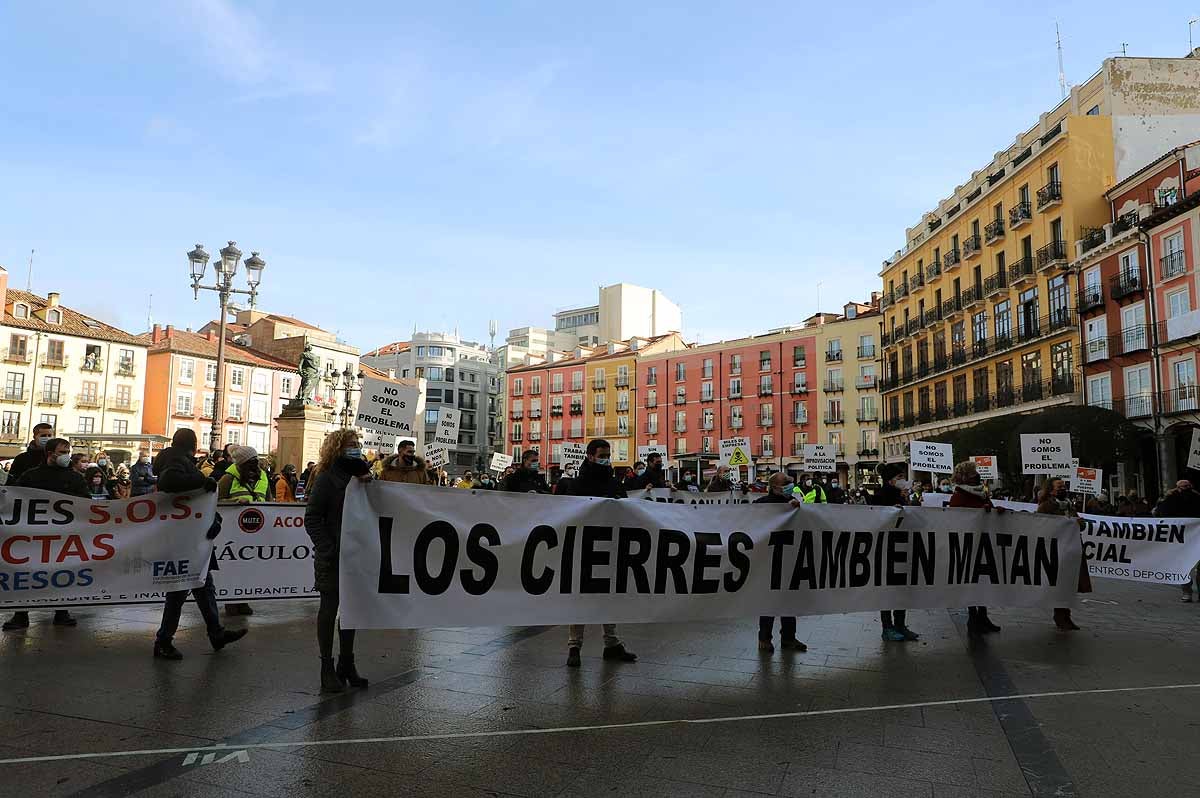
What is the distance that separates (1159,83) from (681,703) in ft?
162

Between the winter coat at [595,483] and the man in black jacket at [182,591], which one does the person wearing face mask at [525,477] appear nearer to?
the winter coat at [595,483]

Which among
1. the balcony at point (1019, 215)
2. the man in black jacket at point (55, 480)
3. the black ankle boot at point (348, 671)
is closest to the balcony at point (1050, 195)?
the balcony at point (1019, 215)

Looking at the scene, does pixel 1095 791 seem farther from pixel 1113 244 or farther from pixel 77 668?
pixel 1113 244

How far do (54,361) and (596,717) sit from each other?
A: 65308mm

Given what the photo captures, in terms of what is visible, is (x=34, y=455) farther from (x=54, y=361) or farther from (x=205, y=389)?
(x=205, y=389)

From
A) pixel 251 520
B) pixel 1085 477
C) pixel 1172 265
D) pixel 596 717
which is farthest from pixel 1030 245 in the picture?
pixel 596 717

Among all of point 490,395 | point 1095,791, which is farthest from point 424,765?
point 490,395

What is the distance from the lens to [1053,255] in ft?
139

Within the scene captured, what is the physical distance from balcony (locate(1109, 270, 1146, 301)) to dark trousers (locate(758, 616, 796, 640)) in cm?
3589

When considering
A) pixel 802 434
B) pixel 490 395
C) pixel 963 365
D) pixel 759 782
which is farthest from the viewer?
pixel 490 395

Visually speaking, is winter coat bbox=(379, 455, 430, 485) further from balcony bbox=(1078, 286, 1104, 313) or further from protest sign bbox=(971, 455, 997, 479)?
balcony bbox=(1078, 286, 1104, 313)

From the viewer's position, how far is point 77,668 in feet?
22.2

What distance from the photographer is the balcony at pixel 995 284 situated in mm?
46812

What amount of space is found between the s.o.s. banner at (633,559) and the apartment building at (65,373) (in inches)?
2266
